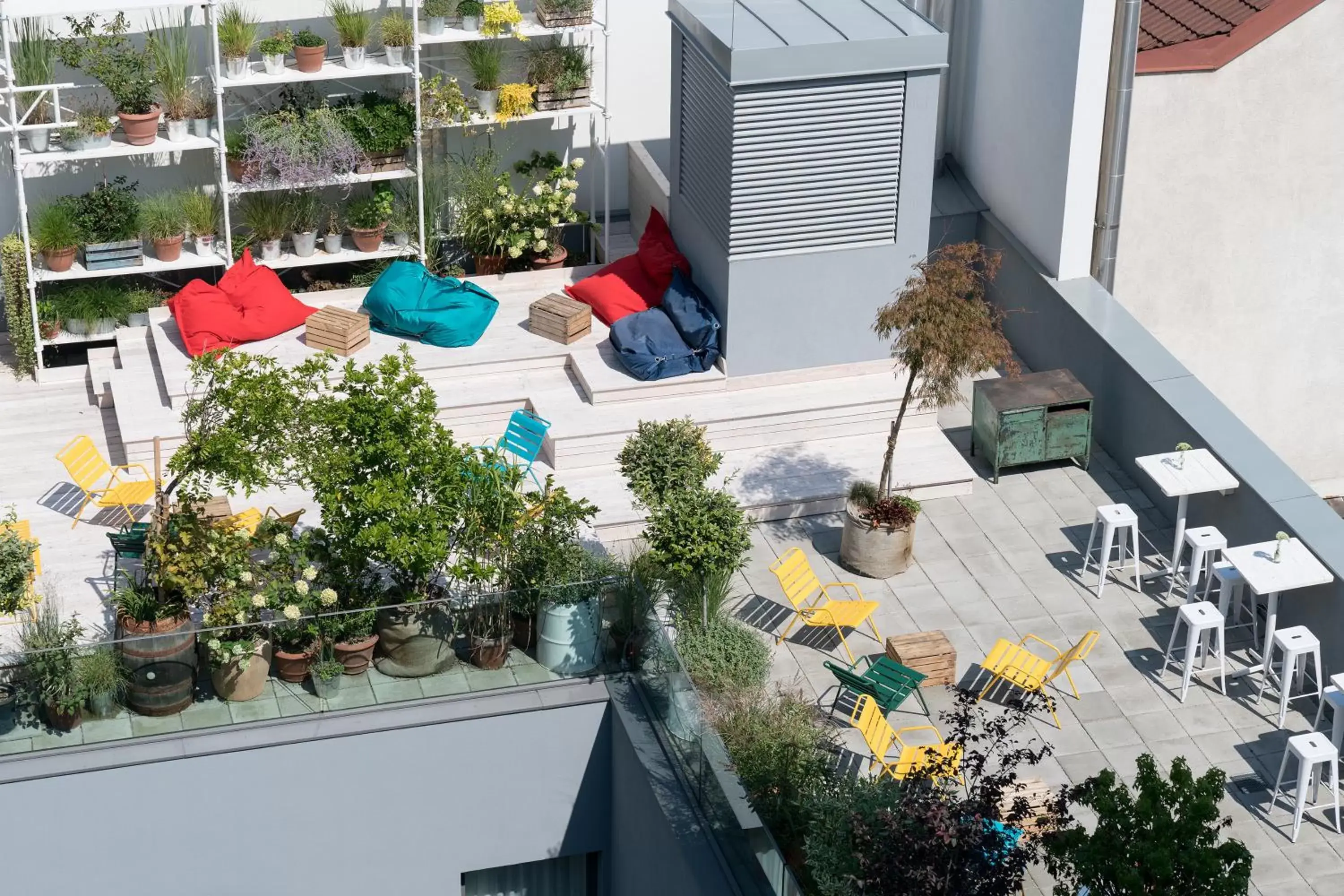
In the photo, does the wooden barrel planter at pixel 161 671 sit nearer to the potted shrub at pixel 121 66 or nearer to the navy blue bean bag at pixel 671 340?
the navy blue bean bag at pixel 671 340

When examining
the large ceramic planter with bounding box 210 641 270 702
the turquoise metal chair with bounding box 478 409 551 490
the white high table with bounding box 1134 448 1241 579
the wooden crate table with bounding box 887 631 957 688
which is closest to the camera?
the large ceramic planter with bounding box 210 641 270 702

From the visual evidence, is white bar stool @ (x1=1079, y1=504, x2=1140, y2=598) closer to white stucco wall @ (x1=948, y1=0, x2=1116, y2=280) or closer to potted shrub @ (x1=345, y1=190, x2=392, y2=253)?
white stucco wall @ (x1=948, y1=0, x2=1116, y2=280)

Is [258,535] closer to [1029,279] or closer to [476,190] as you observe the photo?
[476,190]

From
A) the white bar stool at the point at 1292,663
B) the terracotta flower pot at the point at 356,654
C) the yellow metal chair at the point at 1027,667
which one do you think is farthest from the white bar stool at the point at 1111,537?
the terracotta flower pot at the point at 356,654

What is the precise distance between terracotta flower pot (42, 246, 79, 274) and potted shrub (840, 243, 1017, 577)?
24.5 ft

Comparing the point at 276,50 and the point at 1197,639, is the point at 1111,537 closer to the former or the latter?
the point at 1197,639

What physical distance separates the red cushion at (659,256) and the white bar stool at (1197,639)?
223 inches

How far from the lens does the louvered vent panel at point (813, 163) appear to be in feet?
52.4

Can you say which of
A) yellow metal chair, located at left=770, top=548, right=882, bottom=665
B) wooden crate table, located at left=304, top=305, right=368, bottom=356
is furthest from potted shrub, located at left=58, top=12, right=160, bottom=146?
yellow metal chair, located at left=770, top=548, right=882, bottom=665

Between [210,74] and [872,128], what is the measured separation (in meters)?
6.26

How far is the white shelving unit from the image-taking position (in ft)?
55.1

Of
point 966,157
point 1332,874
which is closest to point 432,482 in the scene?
point 1332,874

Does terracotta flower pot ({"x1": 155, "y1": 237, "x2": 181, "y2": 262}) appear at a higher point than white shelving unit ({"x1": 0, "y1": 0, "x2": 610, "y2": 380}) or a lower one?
lower

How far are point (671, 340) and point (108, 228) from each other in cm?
534
